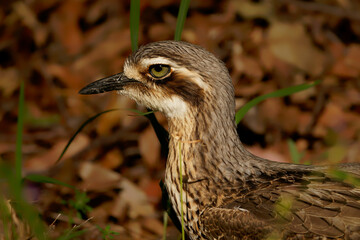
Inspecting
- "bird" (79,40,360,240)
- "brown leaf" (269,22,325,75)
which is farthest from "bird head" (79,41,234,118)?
"brown leaf" (269,22,325,75)

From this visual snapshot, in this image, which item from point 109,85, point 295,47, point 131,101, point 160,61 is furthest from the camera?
point 295,47

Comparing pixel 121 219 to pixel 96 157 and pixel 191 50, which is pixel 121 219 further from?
pixel 191 50

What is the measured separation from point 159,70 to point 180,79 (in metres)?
0.13

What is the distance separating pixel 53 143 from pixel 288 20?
9.25 feet

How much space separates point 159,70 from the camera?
2.97 meters

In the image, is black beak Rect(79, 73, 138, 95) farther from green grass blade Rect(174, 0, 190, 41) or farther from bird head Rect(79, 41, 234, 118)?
green grass blade Rect(174, 0, 190, 41)

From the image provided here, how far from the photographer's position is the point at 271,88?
17.9 feet

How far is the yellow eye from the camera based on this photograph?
295cm

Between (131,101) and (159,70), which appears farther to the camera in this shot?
(131,101)

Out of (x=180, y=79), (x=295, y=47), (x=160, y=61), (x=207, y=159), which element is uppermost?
(x=295, y=47)

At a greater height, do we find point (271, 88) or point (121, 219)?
point (271, 88)

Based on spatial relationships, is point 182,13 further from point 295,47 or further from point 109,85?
point 295,47

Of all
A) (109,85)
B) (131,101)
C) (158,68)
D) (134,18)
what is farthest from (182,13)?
(131,101)

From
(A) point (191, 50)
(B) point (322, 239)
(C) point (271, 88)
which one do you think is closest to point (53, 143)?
(C) point (271, 88)
